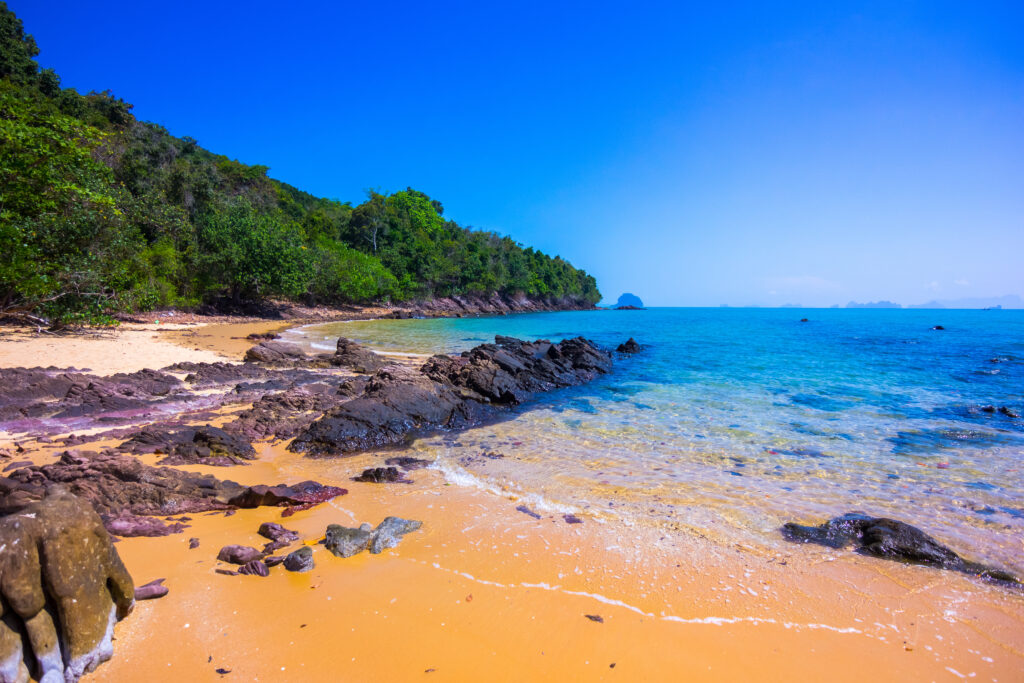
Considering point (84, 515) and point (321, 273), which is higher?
point (321, 273)

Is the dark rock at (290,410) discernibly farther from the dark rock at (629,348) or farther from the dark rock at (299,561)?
the dark rock at (629,348)

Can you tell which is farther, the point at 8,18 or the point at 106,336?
the point at 8,18

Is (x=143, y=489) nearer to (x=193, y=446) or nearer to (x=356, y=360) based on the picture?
(x=193, y=446)

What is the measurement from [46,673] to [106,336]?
2005cm

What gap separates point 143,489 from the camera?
16.1ft

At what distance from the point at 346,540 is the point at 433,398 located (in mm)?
5661

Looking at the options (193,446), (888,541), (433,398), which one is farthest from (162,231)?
(888,541)

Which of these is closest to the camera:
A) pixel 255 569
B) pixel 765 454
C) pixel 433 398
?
pixel 255 569

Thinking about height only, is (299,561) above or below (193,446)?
below

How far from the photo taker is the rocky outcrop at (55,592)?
7.89 ft

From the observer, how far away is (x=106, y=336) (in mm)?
17203

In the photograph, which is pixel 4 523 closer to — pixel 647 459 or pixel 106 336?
pixel 647 459

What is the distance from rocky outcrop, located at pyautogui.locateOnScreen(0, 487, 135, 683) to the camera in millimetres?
2404

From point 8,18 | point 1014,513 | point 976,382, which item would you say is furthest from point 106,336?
point 8,18
